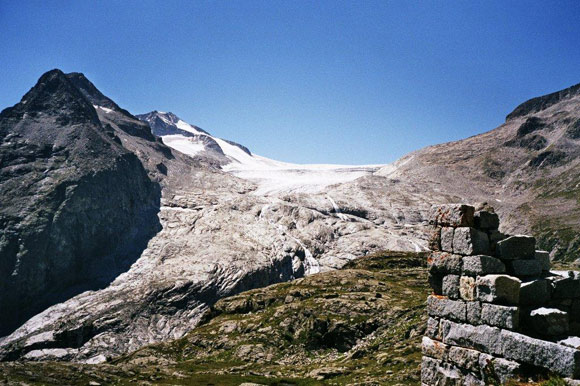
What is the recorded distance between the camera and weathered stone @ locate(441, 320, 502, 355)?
43.3ft

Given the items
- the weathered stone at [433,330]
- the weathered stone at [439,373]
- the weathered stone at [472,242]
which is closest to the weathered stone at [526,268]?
the weathered stone at [472,242]

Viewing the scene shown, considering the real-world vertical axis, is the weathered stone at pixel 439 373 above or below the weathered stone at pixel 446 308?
below

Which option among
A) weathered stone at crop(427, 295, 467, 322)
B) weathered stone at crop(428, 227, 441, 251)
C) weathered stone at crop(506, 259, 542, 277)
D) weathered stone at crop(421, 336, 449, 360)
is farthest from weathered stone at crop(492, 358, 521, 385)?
weathered stone at crop(428, 227, 441, 251)

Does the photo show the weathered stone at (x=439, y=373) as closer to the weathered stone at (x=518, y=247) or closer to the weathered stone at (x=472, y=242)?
the weathered stone at (x=472, y=242)

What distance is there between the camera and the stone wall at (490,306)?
12539 mm

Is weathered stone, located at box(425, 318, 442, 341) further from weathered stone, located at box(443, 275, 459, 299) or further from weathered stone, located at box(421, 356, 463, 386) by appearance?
weathered stone, located at box(443, 275, 459, 299)

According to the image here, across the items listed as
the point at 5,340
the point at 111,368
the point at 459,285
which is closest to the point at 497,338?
the point at 459,285

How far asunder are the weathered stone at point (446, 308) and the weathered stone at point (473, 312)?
157 millimetres

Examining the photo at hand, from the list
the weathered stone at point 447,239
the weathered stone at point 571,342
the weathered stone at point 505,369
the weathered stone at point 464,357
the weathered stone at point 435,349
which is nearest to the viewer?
the weathered stone at point 571,342

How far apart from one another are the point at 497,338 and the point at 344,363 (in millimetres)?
54899

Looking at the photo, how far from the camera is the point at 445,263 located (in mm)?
15258

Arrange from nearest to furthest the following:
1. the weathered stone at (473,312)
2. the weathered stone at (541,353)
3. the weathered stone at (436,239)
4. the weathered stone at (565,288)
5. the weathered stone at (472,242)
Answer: the weathered stone at (541,353) → the weathered stone at (473,312) → the weathered stone at (565,288) → the weathered stone at (472,242) → the weathered stone at (436,239)

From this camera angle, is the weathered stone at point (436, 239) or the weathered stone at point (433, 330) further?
the weathered stone at point (436, 239)

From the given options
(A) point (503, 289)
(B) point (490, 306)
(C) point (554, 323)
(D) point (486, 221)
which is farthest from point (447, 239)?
(C) point (554, 323)
